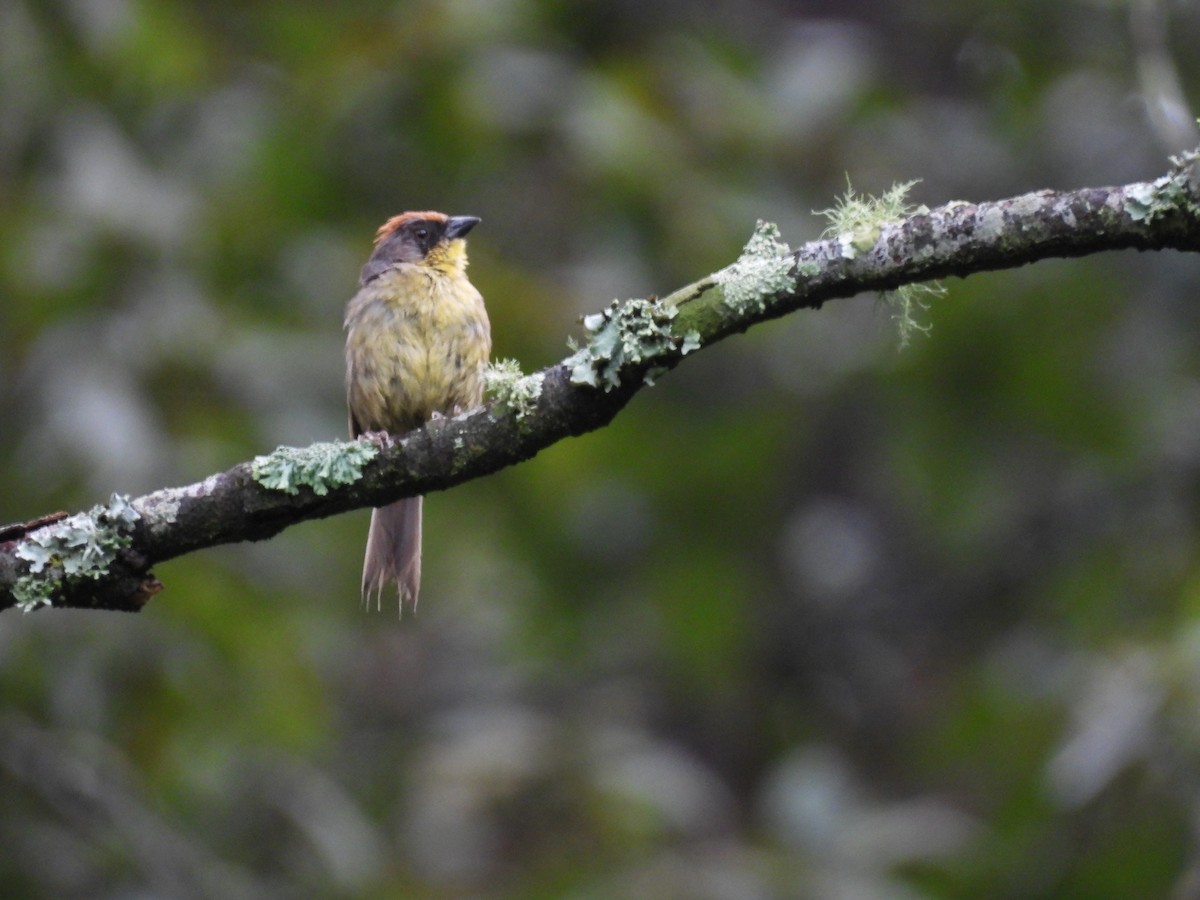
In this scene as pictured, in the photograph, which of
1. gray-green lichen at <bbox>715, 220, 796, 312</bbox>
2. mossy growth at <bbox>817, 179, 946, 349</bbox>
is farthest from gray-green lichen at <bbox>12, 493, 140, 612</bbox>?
mossy growth at <bbox>817, 179, 946, 349</bbox>

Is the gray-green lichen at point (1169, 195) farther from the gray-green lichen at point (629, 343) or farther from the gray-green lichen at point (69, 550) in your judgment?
the gray-green lichen at point (69, 550)

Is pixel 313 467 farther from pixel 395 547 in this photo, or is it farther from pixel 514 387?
pixel 395 547

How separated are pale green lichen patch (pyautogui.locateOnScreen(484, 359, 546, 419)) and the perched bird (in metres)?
1.85

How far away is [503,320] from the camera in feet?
22.4

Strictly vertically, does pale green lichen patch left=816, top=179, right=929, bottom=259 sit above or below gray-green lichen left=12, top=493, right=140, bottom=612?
above

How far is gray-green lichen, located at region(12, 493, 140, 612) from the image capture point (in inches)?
126

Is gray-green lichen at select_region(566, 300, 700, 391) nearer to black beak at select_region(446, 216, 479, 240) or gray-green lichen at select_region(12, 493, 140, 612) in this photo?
gray-green lichen at select_region(12, 493, 140, 612)

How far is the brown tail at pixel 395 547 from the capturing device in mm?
5434

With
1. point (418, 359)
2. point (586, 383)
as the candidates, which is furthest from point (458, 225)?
point (586, 383)

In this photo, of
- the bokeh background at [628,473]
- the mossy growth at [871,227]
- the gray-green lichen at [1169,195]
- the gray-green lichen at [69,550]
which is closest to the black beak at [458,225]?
the bokeh background at [628,473]

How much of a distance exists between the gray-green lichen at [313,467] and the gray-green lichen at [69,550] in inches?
11.3

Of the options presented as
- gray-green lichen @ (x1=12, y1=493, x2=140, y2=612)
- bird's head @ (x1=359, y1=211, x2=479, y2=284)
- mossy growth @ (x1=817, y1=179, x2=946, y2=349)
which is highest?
bird's head @ (x1=359, y1=211, x2=479, y2=284)

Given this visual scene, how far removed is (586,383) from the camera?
3188 mm

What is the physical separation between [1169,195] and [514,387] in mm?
1271
